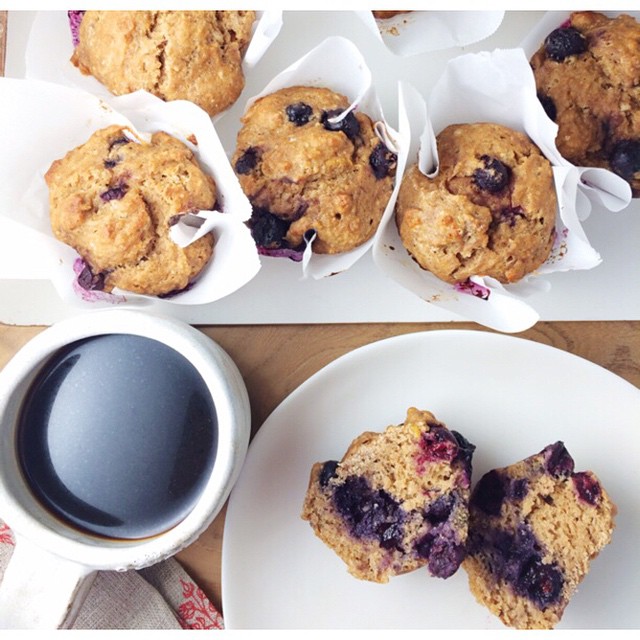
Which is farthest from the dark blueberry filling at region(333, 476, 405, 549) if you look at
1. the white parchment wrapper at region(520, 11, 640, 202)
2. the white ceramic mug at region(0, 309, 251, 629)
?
the white parchment wrapper at region(520, 11, 640, 202)

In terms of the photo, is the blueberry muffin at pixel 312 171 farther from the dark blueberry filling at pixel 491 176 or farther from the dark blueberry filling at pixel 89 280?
the dark blueberry filling at pixel 89 280

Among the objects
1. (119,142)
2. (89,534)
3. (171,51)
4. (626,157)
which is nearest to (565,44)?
(626,157)

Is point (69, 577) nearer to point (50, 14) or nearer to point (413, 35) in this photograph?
point (50, 14)

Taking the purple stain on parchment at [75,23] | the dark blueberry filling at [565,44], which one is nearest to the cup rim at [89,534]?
the purple stain on parchment at [75,23]

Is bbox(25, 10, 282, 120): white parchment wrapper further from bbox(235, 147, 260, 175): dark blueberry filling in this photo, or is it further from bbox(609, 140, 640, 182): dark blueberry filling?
bbox(609, 140, 640, 182): dark blueberry filling

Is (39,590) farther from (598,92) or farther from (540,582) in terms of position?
(598,92)

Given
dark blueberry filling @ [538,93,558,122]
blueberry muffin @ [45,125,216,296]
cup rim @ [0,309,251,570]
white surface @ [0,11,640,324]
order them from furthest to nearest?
white surface @ [0,11,640,324] → dark blueberry filling @ [538,93,558,122] → blueberry muffin @ [45,125,216,296] → cup rim @ [0,309,251,570]
